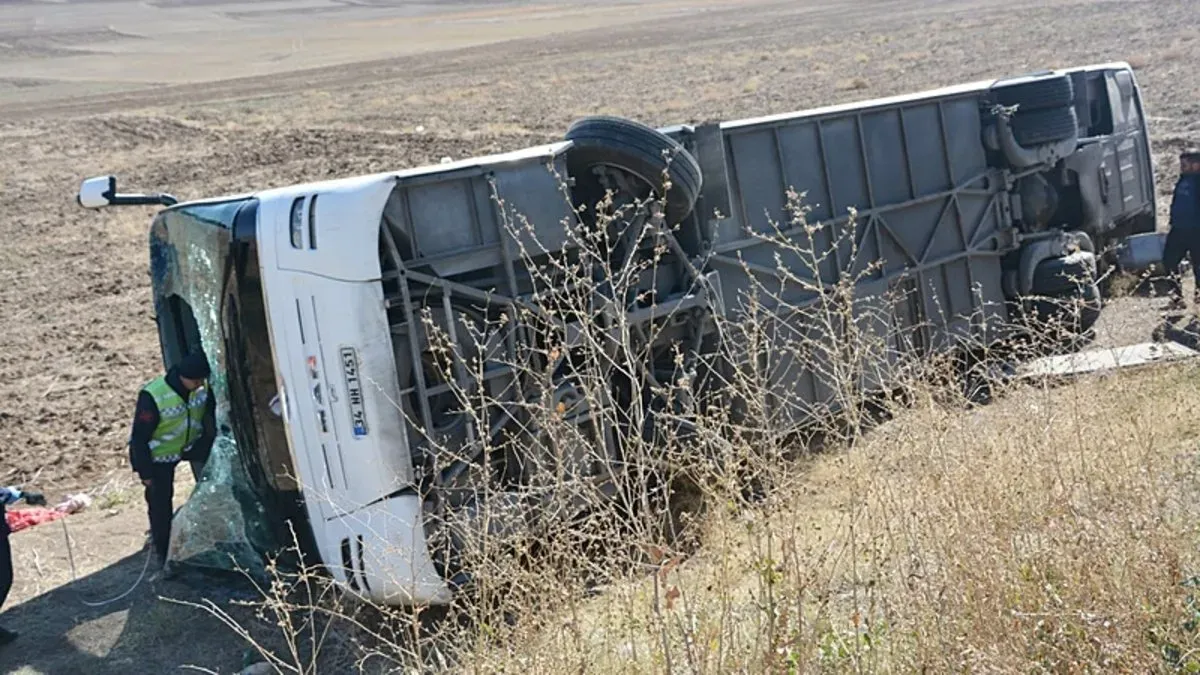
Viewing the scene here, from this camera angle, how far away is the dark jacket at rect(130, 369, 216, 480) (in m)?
7.78

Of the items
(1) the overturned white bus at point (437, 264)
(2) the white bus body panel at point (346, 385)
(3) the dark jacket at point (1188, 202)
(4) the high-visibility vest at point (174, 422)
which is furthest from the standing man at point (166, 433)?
(3) the dark jacket at point (1188, 202)

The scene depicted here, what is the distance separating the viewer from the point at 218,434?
7.59 meters

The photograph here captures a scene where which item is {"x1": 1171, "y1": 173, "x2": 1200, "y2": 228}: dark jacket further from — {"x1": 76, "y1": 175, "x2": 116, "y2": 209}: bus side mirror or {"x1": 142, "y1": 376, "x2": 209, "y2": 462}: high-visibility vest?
{"x1": 76, "y1": 175, "x2": 116, "y2": 209}: bus side mirror

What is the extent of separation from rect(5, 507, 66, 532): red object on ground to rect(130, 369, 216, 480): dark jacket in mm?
1649

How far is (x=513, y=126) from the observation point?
30688 millimetres

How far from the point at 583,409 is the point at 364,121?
91.4 feet

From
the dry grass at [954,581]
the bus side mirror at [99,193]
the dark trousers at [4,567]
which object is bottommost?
the dark trousers at [4,567]

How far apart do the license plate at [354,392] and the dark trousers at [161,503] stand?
199 cm

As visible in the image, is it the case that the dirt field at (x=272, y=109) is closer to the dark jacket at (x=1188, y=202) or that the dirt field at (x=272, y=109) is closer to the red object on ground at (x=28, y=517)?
the red object on ground at (x=28, y=517)

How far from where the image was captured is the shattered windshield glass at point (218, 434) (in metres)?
7.25

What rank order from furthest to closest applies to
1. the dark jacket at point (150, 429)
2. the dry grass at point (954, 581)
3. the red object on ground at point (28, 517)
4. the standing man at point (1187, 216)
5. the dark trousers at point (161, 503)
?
the standing man at point (1187, 216)
the red object on ground at point (28, 517)
the dark trousers at point (161, 503)
the dark jacket at point (150, 429)
the dry grass at point (954, 581)

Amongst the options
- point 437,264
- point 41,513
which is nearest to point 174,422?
point 41,513

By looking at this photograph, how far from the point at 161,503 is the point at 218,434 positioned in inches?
30.4

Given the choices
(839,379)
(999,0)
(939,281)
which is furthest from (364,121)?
(999,0)
